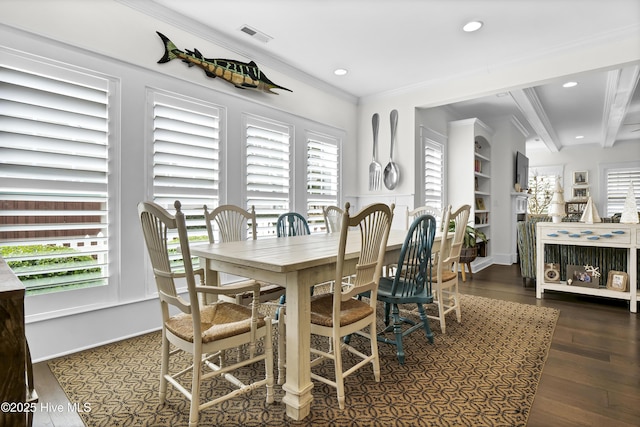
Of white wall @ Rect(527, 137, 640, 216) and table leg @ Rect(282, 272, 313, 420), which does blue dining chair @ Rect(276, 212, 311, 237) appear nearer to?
table leg @ Rect(282, 272, 313, 420)

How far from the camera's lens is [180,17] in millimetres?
2988

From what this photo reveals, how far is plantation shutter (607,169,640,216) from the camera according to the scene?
28.5ft

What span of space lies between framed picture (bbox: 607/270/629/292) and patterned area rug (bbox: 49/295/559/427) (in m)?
1.42

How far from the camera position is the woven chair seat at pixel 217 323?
5.25ft

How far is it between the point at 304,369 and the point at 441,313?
1.48 meters

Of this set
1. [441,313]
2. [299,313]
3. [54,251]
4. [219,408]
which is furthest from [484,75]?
[54,251]

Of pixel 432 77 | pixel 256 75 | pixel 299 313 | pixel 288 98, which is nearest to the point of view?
pixel 299 313

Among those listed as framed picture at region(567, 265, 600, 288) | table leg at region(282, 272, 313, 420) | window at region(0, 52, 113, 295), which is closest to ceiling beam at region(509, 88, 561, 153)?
framed picture at region(567, 265, 600, 288)

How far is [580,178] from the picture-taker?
9.28 m

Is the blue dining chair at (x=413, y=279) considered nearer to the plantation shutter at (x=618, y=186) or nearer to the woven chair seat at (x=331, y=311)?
the woven chair seat at (x=331, y=311)

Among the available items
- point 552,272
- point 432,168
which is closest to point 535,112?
point 432,168

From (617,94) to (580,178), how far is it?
5.25 m

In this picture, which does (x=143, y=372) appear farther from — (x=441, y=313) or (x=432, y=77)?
(x=432, y=77)

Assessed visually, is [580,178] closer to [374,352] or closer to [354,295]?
[374,352]
